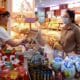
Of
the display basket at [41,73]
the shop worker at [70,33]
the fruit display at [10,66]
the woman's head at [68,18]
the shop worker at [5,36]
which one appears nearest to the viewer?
the fruit display at [10,66]

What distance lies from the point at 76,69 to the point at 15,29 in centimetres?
224

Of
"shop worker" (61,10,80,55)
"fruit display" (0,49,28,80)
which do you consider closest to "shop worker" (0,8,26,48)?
"fruit display" (0,49,28,80)

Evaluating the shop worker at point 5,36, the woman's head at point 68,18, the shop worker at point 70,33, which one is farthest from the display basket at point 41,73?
the woman's head at point 68,18

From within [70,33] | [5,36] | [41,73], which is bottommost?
[41,73]

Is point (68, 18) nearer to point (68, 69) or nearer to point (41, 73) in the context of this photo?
point (68, 69)

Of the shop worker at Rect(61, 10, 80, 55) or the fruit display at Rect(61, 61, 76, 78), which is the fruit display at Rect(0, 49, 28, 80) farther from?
the shop worker at Rect(61, 10, 80, 55)

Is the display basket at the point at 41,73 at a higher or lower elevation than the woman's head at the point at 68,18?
lower

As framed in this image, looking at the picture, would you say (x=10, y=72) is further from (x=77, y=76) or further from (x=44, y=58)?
(x=77, y=76)

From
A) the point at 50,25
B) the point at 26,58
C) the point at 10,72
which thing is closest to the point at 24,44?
the point at 26,58

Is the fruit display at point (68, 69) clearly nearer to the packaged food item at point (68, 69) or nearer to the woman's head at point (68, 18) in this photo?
the packaged food item at point (68, 69)

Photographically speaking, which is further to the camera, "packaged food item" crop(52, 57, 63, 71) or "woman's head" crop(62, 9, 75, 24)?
"woman's head" crop(62, 9, 75, 24)

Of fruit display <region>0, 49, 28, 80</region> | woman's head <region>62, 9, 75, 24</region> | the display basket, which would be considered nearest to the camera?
fruit display <region>0, 49, 28, 80</region>

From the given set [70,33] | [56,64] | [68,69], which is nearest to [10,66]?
[56,64]

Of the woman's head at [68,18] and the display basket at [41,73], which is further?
the woman's head at [68,18]
